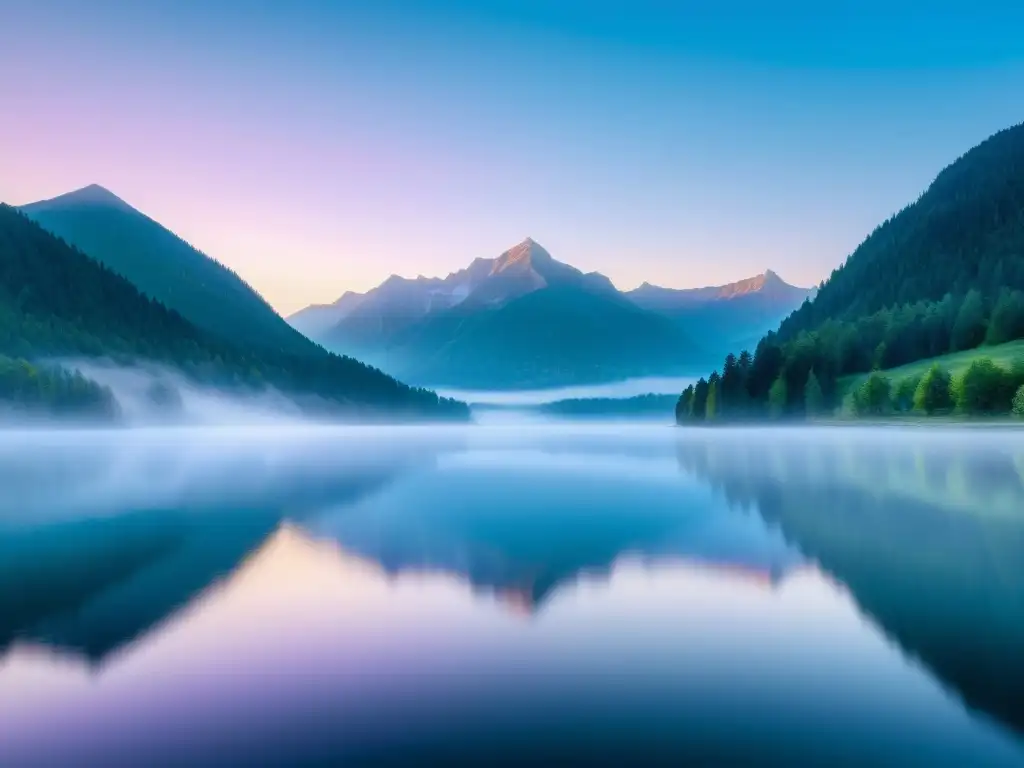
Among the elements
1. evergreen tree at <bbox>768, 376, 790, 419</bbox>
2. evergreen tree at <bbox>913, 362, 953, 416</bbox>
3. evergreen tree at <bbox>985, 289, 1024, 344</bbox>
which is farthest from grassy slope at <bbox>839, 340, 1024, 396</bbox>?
evergreen tree at <bbox>768, 376, 790, 419</bbox>

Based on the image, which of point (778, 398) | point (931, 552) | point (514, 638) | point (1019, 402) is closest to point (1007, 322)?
point (778, 398)

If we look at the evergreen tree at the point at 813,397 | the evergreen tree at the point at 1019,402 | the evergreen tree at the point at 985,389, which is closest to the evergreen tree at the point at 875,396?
the evergreen tree at the point at 813,397

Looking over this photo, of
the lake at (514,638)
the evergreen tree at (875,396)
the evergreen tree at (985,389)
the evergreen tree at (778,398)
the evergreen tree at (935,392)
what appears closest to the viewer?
the lake at (514,638)

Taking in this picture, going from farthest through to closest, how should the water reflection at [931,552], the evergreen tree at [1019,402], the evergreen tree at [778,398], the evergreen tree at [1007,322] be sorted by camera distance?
the evergreen tree at [778,398]
the evergreen tree at [1007,322]
the evergreen tree at [1019,402]
the water reflection at [931,552]

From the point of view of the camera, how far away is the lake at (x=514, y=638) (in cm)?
1044

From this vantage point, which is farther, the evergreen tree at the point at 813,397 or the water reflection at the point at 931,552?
the evergreen tree at the point at 813,397

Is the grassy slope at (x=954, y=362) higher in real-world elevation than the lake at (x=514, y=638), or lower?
higher

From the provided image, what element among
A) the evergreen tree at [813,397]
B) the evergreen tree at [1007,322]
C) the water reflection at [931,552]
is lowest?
the water reflection at [931,552]

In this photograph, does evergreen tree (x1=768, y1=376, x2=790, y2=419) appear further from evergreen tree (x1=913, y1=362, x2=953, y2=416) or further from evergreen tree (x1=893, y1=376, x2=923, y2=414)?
evergreen tree (x1=913, y1=362, x2=953, y2=416)

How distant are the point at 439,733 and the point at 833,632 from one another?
8280 mm

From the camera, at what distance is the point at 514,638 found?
15172 mm

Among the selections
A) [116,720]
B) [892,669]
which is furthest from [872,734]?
[116,720]

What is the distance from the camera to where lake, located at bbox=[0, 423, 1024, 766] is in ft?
34.2

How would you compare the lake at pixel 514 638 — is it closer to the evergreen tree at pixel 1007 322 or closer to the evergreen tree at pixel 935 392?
the evergreen tree at pixel 935 392
